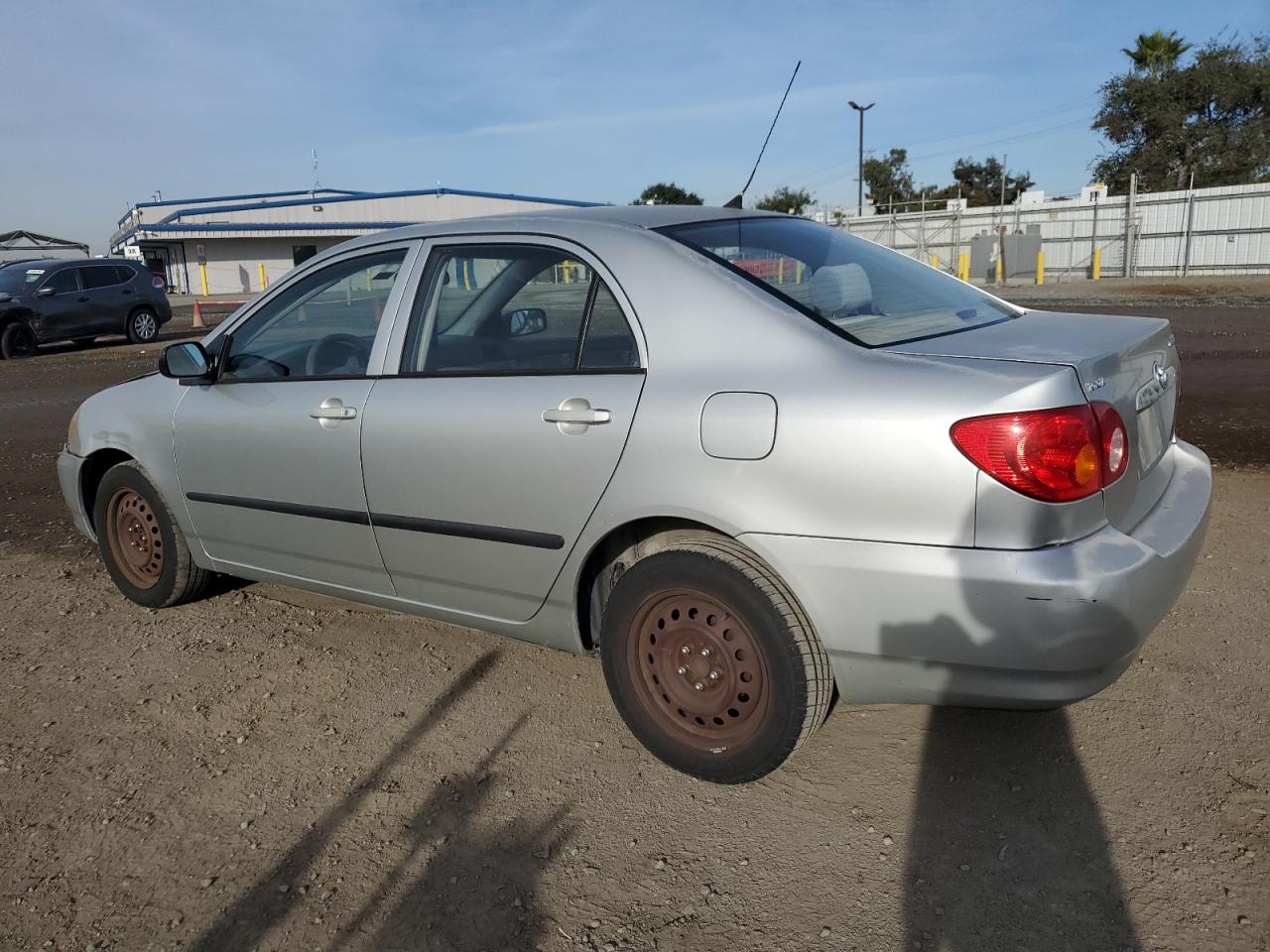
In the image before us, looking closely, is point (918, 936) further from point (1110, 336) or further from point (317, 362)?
point (317, 362)

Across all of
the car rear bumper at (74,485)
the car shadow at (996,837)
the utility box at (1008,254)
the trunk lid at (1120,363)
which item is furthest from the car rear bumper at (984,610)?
the utility box at (1008,254)

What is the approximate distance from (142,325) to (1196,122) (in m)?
41.1

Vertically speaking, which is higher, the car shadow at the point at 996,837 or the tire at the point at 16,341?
the tire at the point at 16,341

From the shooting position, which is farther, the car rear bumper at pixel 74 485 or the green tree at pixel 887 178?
the green tree at pixel 887 178

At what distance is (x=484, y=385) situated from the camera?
10.5 ft

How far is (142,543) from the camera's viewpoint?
448 cm

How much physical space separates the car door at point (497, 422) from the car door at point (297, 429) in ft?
0.44

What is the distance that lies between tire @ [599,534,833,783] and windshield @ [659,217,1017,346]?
2.40 ft

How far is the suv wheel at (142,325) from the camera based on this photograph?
19266 mm

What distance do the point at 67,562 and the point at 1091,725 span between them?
493 centimetres

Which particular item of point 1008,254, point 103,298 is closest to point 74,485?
point 103,298

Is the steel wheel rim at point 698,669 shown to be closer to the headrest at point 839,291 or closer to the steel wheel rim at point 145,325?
the headrest at point 839,291

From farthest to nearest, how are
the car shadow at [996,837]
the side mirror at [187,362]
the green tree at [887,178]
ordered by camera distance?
the green tree at [887,178], the side mirror at [187,362], the car shadow at [996,837]

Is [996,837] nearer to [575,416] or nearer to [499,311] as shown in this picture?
[575,416]
